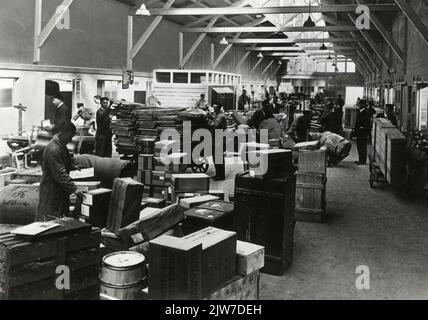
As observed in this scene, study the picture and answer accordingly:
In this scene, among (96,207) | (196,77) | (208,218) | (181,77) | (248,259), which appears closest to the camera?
(248,259)

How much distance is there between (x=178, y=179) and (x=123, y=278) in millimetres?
3666

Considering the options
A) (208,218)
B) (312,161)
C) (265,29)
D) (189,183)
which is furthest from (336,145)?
(265,29)

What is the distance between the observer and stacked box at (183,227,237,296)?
3770mm

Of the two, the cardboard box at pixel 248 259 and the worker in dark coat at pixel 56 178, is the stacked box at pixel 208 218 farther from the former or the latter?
the worker in dark coat at pixel 56 178

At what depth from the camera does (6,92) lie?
35.4 feet

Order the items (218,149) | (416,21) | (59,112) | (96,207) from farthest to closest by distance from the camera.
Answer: (218,149)
(416,21)
(59,112)
(96,207)

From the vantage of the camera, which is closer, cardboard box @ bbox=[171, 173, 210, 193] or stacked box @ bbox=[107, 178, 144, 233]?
stacked box @ bbox=[107, 178, 144, 233]

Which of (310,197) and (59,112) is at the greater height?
(59,112)

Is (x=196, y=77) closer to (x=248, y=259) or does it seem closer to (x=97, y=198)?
(x=97, y=198)

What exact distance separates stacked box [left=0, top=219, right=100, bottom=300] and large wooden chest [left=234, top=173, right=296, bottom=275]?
1.97 meters

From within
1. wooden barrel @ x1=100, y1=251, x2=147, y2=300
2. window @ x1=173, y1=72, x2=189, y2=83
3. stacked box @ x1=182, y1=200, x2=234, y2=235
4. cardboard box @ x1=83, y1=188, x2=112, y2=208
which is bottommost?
wooden barrel @ x1=100, y1=251, x2=147, y2=300

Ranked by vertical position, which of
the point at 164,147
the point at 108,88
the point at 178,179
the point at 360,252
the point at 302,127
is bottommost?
the point at 360,252

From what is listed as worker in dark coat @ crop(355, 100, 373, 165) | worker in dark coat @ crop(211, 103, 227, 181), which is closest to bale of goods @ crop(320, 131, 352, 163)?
worker in dark coat @ crop(355, 100, 373, 165)

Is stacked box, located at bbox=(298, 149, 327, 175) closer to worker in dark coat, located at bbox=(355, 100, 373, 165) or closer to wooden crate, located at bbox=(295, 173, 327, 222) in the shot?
wooden crate, located at bbox=(295, 173, 327, 222)
